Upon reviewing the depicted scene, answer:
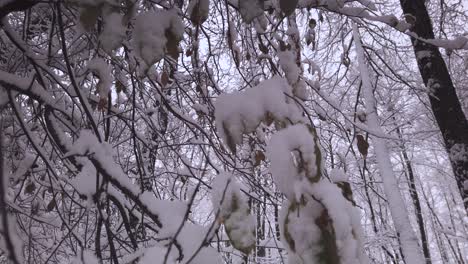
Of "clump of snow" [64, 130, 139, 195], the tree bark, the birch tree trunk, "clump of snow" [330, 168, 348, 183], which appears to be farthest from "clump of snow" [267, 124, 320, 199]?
the tree bark

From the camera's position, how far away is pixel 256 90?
2.76ft

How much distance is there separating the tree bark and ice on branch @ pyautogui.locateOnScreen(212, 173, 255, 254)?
132 inches

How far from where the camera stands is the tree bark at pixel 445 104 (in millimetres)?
3646

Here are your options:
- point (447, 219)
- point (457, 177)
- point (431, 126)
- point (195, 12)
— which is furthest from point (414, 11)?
point (447, 219)

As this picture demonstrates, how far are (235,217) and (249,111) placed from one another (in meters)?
0.22

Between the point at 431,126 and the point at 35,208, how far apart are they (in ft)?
27.9

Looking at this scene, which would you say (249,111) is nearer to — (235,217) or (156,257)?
(235,217)

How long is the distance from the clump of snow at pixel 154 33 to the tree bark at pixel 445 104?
3310 millimetres

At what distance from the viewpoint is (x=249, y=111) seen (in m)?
0.80

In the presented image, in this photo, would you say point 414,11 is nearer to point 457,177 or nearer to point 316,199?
point 457,177

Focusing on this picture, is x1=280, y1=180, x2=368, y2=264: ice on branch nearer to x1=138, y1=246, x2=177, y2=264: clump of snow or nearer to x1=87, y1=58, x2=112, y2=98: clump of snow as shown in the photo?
x1=138, y1=246, x2=177, y2=264: clump of snow

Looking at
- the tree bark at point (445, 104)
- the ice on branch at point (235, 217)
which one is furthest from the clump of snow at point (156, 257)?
the tree bark at point (445, 104)

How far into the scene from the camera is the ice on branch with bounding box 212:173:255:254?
763 mm

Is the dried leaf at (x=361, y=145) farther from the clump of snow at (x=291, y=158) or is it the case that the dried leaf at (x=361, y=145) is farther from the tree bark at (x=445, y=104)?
the tree bark at (x=445, y=104)
